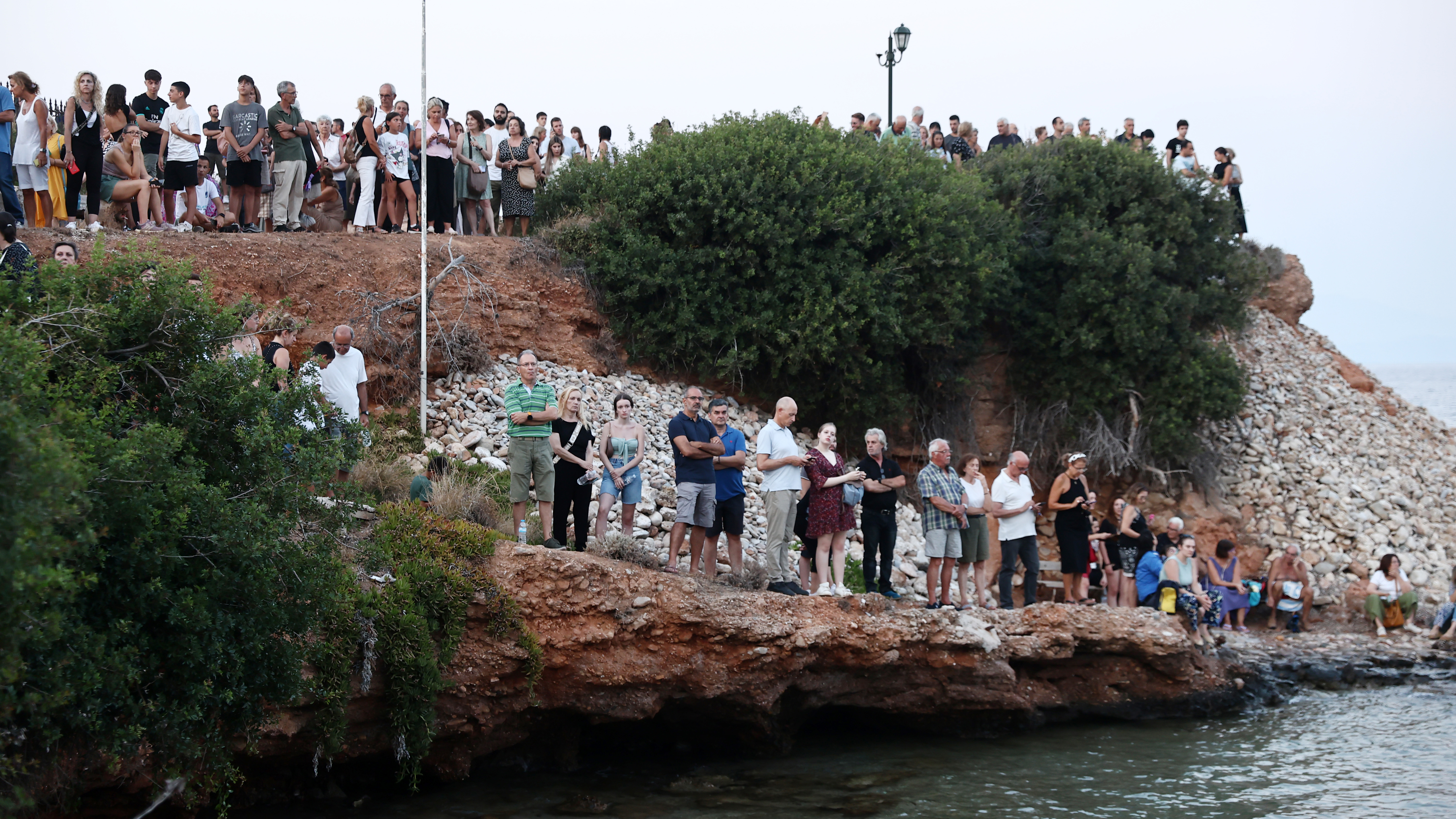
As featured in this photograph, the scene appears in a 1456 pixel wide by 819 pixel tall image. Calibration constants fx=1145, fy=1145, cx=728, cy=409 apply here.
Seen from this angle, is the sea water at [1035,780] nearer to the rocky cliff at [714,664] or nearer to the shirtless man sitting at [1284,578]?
the rocky cliff at [714,664]

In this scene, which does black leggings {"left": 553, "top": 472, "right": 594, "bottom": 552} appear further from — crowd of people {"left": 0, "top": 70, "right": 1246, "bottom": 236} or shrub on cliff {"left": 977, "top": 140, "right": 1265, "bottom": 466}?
shrub on cliff {"left": 977, "top": 140, "right": 1265, "bottom": 466}

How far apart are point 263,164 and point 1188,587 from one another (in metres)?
13.4

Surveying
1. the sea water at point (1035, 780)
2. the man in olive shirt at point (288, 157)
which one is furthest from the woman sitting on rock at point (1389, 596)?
the man in olive shirt at point (288, 157)

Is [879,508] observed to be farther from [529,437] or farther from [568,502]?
[529,437]

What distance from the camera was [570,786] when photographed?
33.2ft

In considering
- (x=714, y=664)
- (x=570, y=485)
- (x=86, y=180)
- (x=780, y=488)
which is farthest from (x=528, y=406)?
(x=86, y=180)

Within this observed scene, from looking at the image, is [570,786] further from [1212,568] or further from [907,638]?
[1212,568]

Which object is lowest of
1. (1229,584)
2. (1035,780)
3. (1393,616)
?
(1035,780)

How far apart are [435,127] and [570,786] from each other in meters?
9.60

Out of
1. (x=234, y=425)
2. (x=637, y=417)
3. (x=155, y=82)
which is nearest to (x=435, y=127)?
(x=155, y=82)

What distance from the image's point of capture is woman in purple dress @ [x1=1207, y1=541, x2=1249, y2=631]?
53.8 feet

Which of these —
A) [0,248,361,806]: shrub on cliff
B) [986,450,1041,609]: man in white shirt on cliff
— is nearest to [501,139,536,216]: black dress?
[986,450,1041,609]: man in white shirt on cliff

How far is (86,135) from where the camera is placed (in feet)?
42.4

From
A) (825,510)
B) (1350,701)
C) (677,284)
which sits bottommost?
(1350,701)
